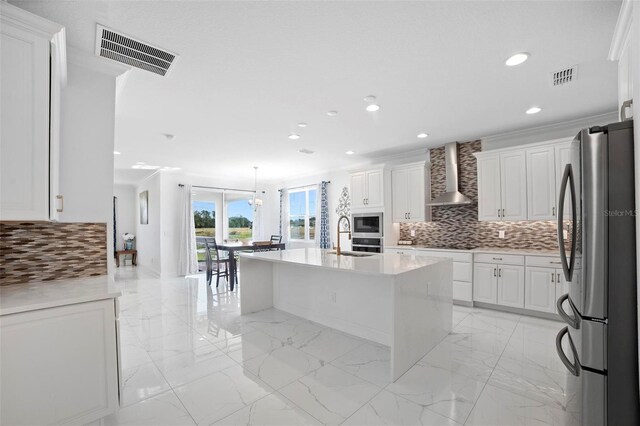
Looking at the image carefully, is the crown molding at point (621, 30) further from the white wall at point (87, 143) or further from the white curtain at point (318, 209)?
the white curtain at point (318, 209)

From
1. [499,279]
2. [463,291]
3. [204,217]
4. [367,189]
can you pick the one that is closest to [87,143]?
[367,189]

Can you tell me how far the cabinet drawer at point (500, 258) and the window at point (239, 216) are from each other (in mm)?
6270

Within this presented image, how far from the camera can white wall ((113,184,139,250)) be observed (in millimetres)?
9375

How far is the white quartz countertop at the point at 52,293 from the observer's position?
1.59 metres

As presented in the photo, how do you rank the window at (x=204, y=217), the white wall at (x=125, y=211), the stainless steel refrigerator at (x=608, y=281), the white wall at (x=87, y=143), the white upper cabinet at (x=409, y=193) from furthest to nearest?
the white wall at (x=125, y=211) → the window at (x=204, y=217) → the white upper cabinet at (x=409, y=193) → the white wall at (x=87, y=143) → the stainless steel refrigerator at (x=608, y=281)

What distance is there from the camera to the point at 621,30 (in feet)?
6.20

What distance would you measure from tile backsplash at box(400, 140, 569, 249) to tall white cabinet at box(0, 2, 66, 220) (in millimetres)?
5166

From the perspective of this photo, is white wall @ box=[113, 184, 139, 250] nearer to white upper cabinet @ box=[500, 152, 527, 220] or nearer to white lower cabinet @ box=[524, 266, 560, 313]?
white upper cabinet @ box=[500, 152, 527, 220]

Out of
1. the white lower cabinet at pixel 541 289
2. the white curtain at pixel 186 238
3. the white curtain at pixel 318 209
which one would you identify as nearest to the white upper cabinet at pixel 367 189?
the white curtain at pixel 318 209

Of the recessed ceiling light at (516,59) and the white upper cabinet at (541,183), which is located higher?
the recessed ceiling light at (516,59)

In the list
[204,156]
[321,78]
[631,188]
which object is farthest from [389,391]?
[204,156]

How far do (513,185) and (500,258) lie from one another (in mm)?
1089

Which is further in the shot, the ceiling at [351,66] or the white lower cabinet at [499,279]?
the white lower cabinet at [499,279]

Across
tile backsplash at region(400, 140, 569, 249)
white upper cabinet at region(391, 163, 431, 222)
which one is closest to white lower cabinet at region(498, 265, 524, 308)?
tile backsplash at region(400, 140, 569, 249)
